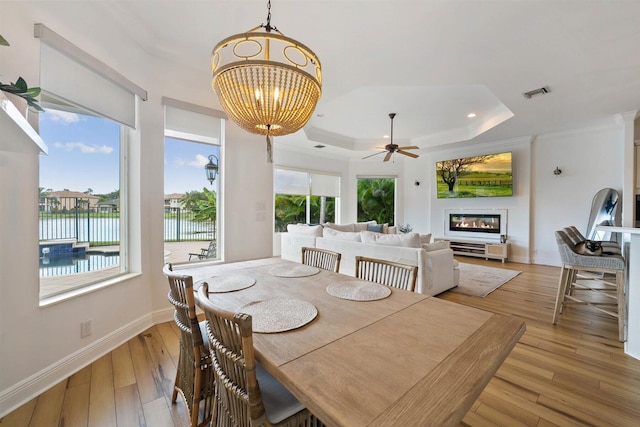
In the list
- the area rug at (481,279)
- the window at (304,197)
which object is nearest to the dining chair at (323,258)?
the area rug at (481,279)

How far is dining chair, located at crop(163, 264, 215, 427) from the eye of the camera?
4.28 ft

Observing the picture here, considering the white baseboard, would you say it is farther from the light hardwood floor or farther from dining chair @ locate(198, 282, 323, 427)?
dining chair @ locate(198, 282, 323, 427)

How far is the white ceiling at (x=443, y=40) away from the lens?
2021mm

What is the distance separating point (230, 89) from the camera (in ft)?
4.27

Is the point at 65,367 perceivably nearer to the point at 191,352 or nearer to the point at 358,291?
the point at 191,352

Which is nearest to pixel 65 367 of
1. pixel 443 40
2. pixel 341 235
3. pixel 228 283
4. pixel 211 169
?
pixel 228 283

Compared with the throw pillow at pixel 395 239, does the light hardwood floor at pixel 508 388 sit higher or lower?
lower

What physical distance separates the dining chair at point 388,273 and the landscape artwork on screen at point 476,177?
216 inches

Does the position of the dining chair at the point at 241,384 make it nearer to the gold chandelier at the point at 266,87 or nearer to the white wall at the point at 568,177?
the gold chandelier at the point at 266,87

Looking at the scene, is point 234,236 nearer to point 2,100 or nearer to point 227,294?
point 227,294

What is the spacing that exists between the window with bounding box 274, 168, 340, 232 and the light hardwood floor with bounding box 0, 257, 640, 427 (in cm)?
453

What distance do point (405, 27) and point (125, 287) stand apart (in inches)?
132

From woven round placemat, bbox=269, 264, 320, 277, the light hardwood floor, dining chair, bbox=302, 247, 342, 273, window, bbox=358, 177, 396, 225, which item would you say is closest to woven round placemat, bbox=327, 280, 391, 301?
woven round placemat, bbox=269, 264, 320, 277

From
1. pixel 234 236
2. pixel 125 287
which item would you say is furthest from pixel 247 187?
pixel 125 287
